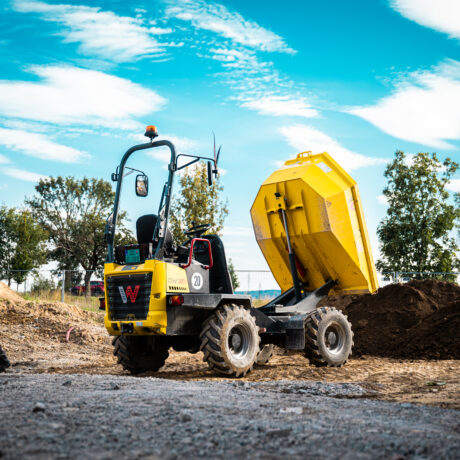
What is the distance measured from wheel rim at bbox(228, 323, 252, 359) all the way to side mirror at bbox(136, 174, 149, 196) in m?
2.35

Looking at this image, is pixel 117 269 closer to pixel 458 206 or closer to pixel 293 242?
pixel 293 242

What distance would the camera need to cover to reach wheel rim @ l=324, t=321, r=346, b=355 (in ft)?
33.7

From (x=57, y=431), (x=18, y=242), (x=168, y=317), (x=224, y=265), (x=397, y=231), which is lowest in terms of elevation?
(x=57, y=431)

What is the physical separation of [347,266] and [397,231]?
1074 inches

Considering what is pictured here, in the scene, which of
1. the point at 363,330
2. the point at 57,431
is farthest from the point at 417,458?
the point at 363,330

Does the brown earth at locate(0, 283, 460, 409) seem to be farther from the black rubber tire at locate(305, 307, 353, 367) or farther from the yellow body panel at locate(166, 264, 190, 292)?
the yellow body panel at locate(166, 264, 190, 292)

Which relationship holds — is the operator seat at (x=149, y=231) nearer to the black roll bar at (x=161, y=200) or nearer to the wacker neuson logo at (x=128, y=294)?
the black roll bar at (x=161, y=200)

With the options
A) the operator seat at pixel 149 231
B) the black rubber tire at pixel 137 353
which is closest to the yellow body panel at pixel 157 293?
the operator seat at pixel 149 231

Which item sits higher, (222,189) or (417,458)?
(222,189)

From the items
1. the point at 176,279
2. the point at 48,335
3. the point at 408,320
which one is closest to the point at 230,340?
the point at 176,279

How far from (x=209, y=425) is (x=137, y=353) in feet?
17.1

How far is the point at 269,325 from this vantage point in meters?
9.67

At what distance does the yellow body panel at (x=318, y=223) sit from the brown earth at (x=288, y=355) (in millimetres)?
1673

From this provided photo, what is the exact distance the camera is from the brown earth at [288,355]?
8234mm
